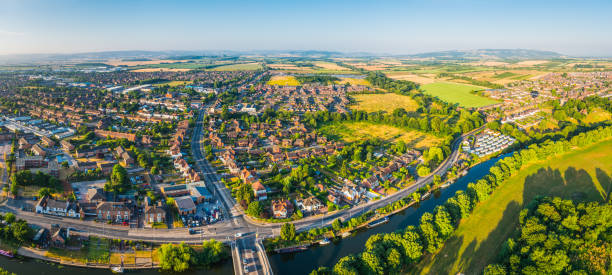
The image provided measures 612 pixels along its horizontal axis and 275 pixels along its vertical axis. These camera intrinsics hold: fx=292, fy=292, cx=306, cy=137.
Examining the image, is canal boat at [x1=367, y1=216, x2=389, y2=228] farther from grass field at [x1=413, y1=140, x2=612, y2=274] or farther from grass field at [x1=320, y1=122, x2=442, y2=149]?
grass field at [x1=320, y1=122, x2=442, y2=149]

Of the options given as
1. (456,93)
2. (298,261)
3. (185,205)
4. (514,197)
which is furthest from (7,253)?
(456,93)

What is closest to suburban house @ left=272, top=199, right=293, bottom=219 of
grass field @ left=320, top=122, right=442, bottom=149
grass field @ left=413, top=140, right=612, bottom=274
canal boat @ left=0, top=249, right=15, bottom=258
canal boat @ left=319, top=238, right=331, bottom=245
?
canal boat @ left=319, top=238, right=331, bottom=245

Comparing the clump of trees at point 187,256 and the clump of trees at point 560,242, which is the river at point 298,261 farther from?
the clump of trees at point 560,242

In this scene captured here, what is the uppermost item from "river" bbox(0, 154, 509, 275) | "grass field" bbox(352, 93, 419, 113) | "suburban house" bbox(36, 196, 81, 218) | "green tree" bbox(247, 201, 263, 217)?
"grass field" bbox(352, 93, 419, 113)

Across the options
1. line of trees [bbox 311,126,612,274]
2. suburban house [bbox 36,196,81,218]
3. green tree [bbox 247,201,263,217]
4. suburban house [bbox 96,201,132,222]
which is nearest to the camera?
line of trees [bbox 311,126,612,274]

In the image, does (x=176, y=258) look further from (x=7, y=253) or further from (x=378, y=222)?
(x=378, y=222)

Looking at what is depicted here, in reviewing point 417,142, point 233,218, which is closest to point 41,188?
point 233,218

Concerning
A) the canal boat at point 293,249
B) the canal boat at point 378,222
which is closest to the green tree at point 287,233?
the canal boat at point 293,249

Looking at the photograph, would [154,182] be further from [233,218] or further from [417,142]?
[417,142]
